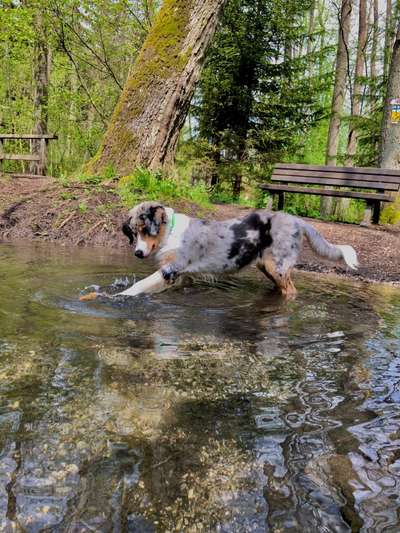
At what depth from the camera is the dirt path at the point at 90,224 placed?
8.38 meters

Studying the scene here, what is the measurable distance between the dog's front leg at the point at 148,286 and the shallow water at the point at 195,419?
21.8 inches

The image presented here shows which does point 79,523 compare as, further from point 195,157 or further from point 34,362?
point 195,157

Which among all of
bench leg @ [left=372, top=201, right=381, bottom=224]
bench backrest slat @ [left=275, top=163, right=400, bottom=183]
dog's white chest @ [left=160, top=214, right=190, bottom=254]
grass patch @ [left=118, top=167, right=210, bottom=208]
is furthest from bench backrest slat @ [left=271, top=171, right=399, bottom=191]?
dog's white chest @ [left=160, top=214, right=190, bottom=254]

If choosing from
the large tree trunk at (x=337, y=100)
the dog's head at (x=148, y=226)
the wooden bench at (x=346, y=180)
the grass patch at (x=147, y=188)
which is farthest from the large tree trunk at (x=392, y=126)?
the dog's head at (x=148, y=226)

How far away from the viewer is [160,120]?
10.2 m

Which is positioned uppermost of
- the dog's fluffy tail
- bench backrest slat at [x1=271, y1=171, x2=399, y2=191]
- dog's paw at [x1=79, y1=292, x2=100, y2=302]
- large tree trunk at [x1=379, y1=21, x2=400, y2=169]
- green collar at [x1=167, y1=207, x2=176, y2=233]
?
large tree trunk at [x1=379, y1=21, x2=400, y2=169]

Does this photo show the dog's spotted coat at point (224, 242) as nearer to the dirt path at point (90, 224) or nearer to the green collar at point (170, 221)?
the green collar at point (170, 221)

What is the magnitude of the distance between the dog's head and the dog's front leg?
0.33 m

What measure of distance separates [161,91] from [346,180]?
4630mm

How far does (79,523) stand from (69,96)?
2054 cm

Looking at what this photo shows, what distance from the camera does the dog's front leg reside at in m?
5.35

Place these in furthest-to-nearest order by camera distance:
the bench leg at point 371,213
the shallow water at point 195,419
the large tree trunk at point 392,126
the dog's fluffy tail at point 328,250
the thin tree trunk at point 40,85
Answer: the thin tree trunk at point 40,85 < the large tree trunk at point 392,126 < the bench leg at point 371,213 < the dog's fluffy tail at point 328,250 < the shallow water at point 195,419

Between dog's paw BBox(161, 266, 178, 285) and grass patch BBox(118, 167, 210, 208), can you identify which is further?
grass patch BBox(118, 167, 210, 208)

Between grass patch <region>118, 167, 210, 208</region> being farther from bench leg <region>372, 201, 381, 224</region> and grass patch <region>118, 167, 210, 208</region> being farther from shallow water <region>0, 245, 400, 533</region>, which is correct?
shallow water <region>0, 245, 400, 533</region>
